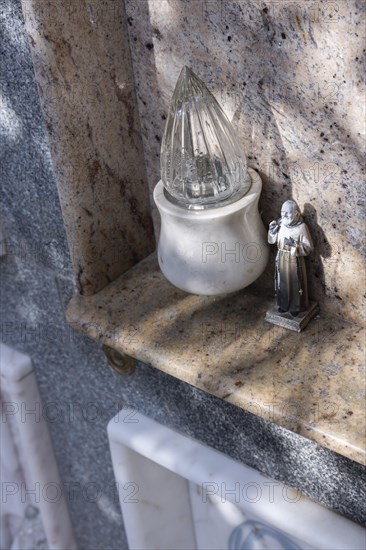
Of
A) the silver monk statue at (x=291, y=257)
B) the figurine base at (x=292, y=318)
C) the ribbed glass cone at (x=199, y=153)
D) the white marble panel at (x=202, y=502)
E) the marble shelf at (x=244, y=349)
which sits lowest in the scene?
the white marble panel at (x=202, y=502)

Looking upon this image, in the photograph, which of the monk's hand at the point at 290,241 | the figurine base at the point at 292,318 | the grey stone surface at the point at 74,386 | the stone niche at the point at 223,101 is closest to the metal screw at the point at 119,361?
the grey stone surface at the point at 74,386

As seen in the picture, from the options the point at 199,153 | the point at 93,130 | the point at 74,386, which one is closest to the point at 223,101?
the point at 199,153

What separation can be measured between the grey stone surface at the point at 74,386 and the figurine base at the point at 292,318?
143mm

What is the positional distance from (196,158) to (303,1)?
0.24 m

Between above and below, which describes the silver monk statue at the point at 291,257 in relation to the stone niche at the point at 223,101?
below

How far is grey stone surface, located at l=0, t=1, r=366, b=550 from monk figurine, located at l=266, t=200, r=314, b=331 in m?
0.18

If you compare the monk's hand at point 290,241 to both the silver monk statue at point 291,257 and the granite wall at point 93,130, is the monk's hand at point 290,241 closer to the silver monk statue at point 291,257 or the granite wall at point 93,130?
the silver monk statue at point 291,257

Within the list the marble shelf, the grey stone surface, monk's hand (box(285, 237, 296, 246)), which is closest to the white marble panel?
the grey stone surface

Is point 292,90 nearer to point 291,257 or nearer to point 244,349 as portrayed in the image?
point 291,257

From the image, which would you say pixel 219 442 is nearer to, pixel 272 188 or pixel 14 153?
pixel 272 188

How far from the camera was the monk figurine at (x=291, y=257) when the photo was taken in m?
0.98

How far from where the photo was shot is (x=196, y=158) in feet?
3.21

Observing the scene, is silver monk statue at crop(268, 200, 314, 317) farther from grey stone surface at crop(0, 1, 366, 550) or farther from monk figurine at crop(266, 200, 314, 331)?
grey stone surface at crop(0, 1, 366, 550)

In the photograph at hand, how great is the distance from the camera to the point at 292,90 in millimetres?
928
